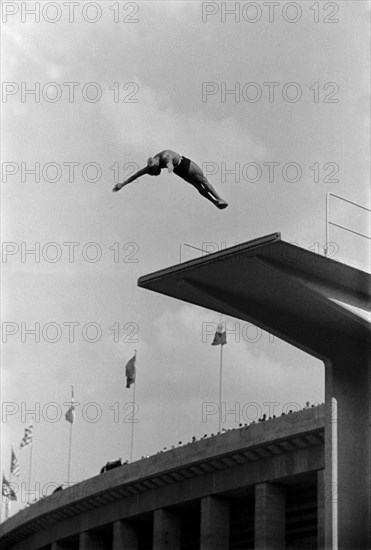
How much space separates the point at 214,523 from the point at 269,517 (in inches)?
173

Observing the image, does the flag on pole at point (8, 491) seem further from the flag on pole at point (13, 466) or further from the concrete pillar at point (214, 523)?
the concrete pillar at point (214, 523)

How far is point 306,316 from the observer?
34438 millimetres

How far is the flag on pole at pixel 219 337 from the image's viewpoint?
69875mm

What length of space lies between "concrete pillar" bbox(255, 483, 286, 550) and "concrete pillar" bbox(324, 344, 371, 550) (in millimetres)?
26159

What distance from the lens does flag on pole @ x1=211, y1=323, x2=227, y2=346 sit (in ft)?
229

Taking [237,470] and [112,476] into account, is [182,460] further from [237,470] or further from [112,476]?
[112,476]

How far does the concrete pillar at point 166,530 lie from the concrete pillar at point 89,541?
29.7 ft

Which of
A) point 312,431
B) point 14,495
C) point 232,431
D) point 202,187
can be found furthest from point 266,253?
point 14,495

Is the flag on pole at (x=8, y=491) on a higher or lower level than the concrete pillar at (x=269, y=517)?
higher

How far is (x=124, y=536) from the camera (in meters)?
72.1

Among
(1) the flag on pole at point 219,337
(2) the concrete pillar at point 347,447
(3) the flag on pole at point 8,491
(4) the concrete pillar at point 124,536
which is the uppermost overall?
(1) the flag on pole at point 219,337

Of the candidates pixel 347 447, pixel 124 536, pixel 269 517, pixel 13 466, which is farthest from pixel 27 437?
pixel 347 447

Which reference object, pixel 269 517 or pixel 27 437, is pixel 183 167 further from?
pixel 27 437

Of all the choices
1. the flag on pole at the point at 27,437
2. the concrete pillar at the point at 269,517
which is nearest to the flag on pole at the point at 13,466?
the flag on pole at the point at 27,437
